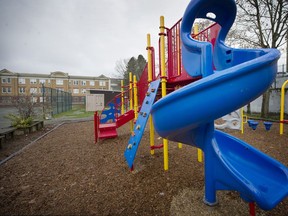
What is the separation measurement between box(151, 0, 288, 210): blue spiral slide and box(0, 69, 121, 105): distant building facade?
45.6 metres

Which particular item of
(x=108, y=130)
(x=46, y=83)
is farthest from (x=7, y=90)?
(x=108, y=130)

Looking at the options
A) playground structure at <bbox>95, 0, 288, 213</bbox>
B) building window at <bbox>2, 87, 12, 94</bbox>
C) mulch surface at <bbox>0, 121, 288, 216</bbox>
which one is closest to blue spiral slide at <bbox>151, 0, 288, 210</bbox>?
playground structure at <bbox>95, 0, 288, 213</bbox>

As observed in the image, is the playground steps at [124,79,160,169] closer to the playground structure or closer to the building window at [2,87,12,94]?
the playground structure

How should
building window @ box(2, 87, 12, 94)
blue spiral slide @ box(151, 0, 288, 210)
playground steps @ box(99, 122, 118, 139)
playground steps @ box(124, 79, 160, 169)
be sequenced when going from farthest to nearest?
building window @ box(2, 87, 12, 94) → playground steps @ box(99, 122, 118, 139) → playground steps @ box(124, 79, 160, 169) → blue spiral slide @ box(151, 0, 288, 210)

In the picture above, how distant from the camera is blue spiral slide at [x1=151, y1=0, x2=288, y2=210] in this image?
1308 mm

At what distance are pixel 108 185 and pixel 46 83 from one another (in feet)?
193

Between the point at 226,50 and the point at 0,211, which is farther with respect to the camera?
the point at 0,211

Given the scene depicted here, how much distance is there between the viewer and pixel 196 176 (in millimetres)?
2867

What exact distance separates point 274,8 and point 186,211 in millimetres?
12889

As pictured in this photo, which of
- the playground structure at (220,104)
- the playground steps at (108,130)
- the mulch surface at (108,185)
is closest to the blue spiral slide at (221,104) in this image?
the playground structure at (220,104)

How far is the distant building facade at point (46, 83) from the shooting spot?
4656 cm

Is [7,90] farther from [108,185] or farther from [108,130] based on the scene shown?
[108,185]

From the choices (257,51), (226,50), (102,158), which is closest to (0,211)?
(102,158)

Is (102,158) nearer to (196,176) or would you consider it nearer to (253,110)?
(196,176)
